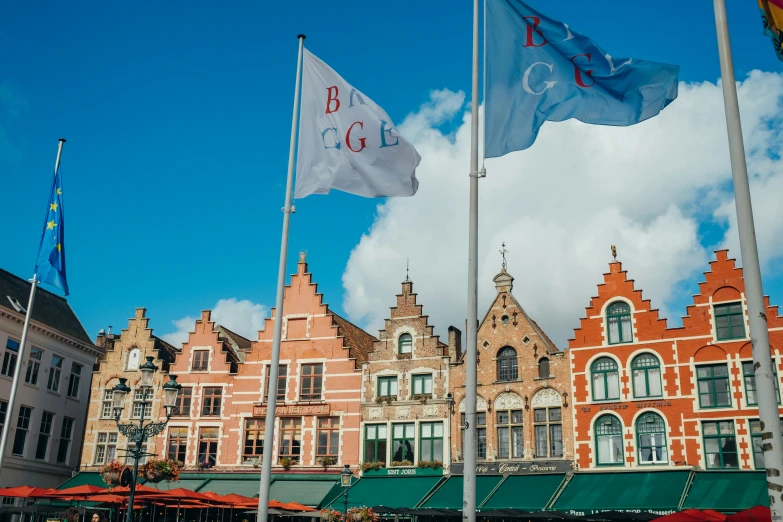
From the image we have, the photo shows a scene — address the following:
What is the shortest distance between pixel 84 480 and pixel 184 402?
21.5 feet

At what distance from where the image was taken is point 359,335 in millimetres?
45250

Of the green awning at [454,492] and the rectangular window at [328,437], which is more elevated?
the rectangular window at [328,437]

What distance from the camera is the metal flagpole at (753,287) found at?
928 centimetres

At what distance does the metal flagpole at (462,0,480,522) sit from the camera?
1177 cm

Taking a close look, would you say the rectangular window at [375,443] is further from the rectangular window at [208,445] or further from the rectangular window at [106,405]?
the rectangular window at [106,405]

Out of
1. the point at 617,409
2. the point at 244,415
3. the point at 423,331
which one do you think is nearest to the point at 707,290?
the point at 617,409

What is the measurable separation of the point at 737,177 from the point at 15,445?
41.2 m

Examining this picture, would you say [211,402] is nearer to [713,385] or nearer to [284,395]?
[284,395]

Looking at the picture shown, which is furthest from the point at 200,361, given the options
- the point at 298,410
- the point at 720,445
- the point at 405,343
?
the point at 720,445

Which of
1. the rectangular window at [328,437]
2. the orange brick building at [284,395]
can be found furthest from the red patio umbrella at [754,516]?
the rectangular window at [328,437]

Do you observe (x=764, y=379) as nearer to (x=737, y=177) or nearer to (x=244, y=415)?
(x=737, y=177)

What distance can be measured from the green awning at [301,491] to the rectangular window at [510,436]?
825 centimetres

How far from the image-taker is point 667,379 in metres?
32.5

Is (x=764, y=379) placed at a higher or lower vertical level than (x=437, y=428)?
lower
